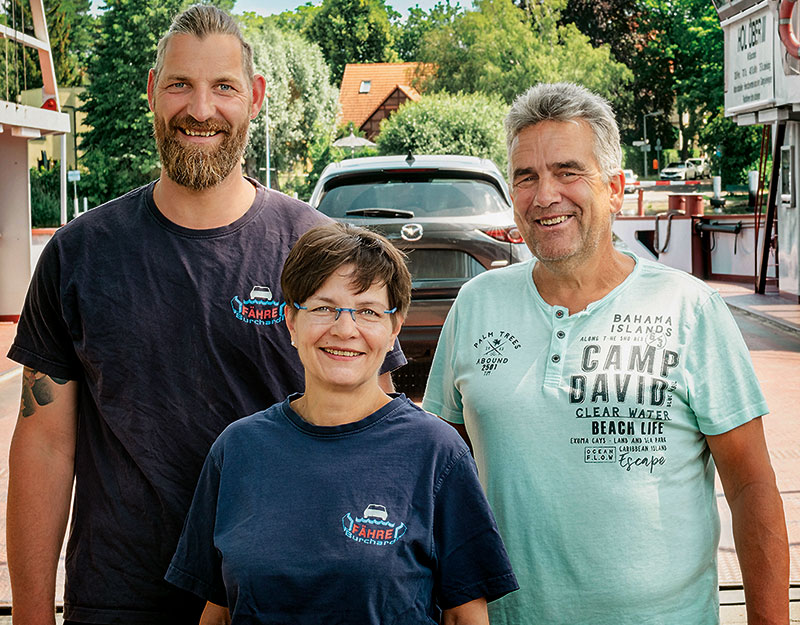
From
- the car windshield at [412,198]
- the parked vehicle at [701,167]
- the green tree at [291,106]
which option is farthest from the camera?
the parked vehicle at [701,167]

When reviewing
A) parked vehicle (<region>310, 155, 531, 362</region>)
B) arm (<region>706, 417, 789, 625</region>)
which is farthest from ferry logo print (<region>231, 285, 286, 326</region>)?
parked vehicle (<region>310, 155, 531, 362</region>)

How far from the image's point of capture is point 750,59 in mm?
16703

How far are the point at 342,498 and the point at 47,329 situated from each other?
88cm

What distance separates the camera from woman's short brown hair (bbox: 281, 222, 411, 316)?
2.15 meters

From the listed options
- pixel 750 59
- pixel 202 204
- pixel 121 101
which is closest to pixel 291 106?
pixel 121 101

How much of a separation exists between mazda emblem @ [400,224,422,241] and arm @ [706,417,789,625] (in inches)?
219

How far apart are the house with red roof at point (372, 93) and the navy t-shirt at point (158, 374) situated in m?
81.7

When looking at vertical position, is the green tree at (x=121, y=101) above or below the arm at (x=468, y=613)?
above

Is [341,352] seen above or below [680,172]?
below

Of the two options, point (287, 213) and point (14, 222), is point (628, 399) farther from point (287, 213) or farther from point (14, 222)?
point (14, 222)

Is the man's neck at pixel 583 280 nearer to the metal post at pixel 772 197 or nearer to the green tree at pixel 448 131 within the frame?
the metal post at pixel 772 197

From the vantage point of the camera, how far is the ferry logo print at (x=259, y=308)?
2.33 meters

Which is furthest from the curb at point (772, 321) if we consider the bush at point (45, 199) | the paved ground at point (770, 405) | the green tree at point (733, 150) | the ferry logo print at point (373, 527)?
the green tree at point (733, 150)

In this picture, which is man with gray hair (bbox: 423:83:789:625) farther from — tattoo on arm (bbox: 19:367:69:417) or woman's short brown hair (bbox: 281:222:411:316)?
tattoo on arm (bbox: 19:367:69:417)
